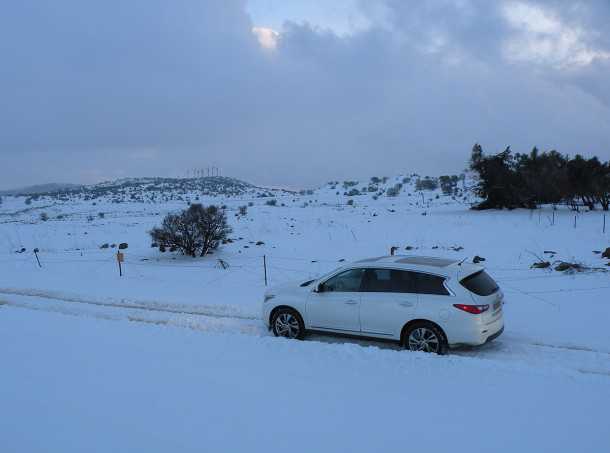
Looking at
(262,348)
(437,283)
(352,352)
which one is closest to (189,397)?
(262,348)

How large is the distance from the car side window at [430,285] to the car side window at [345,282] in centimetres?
107

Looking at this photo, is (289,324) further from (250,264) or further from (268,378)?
(250,264)

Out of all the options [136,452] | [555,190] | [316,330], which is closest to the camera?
[136,452]

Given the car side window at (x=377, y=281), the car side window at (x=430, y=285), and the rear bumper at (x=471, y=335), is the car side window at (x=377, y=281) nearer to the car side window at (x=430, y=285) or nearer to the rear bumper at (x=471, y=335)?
the car side window at (x=430, y=285)

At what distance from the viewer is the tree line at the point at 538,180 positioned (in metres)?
30.7

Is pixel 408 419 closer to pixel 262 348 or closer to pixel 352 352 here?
pixel 352 352

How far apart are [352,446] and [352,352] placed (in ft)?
8.84

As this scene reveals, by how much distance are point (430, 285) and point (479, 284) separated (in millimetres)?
783

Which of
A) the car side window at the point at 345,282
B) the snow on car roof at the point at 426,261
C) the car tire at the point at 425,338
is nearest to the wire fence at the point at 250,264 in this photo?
the snow on car roof at the point at 426,261

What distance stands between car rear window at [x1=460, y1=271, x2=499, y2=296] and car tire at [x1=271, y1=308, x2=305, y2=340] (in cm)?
303

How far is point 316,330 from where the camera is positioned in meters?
8.76

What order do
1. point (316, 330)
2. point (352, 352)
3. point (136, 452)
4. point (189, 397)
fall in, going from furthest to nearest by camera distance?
point (316, 330)
point (352, 352)
point (189, 397)
point (136, 452)

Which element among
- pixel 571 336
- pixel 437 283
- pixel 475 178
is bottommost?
pixel 571 336

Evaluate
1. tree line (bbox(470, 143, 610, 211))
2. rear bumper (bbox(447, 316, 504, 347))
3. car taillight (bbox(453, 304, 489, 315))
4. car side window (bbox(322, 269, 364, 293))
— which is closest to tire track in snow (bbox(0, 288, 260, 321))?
car side window (bbox(322, 269, 364, 293))
